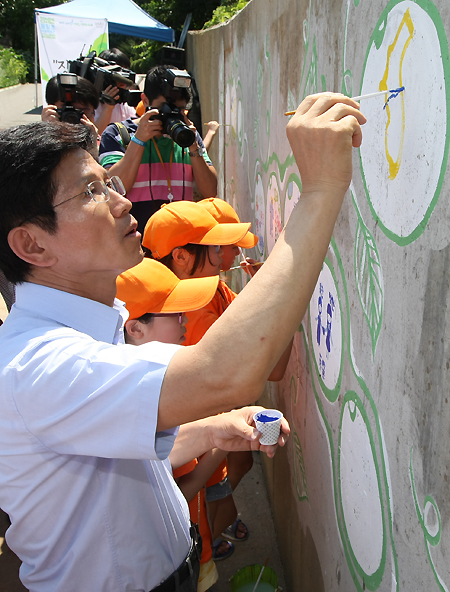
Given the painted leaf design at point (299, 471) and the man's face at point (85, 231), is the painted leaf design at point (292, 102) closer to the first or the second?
the man's face at point (85, 231)

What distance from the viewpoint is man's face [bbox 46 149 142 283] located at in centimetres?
113

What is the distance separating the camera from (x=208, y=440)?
156 centimetres

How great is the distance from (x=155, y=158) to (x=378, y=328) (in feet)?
7.82

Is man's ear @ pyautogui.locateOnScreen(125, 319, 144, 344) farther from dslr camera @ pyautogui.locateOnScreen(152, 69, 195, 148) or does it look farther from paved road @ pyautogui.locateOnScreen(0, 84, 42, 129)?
paved road @ pyautogui.locateOnScreen(0, 84, 42, 129)

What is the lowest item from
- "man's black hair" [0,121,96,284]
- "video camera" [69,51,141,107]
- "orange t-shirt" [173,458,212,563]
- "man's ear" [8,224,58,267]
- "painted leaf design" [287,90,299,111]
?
"orange t-shirt" [173,458,212,563]

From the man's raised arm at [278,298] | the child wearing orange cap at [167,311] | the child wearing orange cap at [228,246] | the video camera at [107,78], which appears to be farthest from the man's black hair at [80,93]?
the man's raised arm at [278,298]

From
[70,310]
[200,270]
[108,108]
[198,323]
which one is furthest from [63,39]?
[70,310]

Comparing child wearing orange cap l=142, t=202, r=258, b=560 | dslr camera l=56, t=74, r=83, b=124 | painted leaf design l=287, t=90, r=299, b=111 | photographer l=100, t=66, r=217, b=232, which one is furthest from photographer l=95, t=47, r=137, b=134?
painted leaf design l=287, t=90, r=299, b=111

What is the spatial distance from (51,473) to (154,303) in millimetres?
834

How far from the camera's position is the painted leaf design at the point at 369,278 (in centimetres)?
110

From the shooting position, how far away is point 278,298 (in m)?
0.83

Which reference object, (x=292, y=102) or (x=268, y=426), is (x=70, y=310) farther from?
(x=292, y=102)

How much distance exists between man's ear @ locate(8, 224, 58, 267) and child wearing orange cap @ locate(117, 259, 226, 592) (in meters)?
0.63

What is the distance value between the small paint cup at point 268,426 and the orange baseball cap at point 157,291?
0.52m
